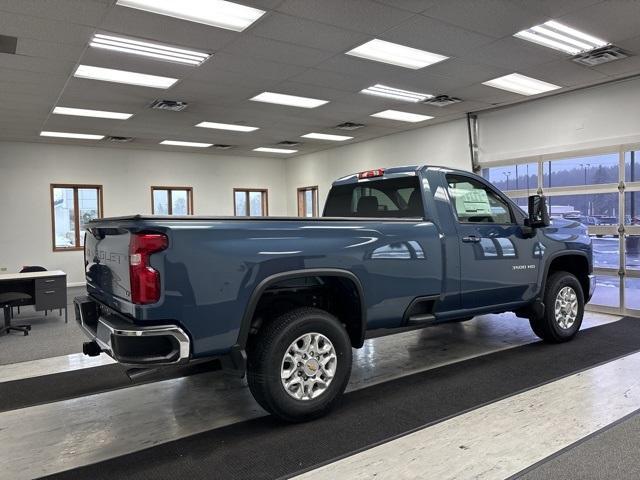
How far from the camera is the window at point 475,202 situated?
A: 393 cm

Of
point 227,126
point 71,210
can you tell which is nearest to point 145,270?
point 227,126

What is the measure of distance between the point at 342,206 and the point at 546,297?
2.11 m

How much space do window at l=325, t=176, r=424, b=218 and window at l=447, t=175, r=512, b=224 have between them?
0.34 metres

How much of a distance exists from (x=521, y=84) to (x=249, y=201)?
840 cm

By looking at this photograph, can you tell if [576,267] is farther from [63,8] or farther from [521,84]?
[63,8]

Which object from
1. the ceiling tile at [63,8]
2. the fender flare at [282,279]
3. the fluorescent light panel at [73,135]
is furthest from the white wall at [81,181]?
the fender flare at [282,279]

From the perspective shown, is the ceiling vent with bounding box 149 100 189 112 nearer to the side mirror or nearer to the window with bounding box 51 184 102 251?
the window with bounding box 51 184 102 251

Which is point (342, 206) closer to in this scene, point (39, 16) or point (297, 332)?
point (297, 332)

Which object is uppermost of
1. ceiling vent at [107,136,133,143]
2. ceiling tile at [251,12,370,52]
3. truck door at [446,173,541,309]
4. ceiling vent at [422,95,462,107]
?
ceiling vent at [107,136,133,143]

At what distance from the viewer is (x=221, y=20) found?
4.35m

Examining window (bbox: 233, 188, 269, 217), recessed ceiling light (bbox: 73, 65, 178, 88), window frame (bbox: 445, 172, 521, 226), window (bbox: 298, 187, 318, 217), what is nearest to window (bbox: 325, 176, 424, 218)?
window frame (bbox: 445, 172, 521, 226)

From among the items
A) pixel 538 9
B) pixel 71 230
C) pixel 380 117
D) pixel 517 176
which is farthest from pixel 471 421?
pixel 71 230

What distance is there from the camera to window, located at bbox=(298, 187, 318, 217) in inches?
512

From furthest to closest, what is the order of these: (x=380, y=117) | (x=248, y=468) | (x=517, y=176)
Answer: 1. (x=380, y=117)
2. (x=517, y=176)
3. (x=248, y=468)
